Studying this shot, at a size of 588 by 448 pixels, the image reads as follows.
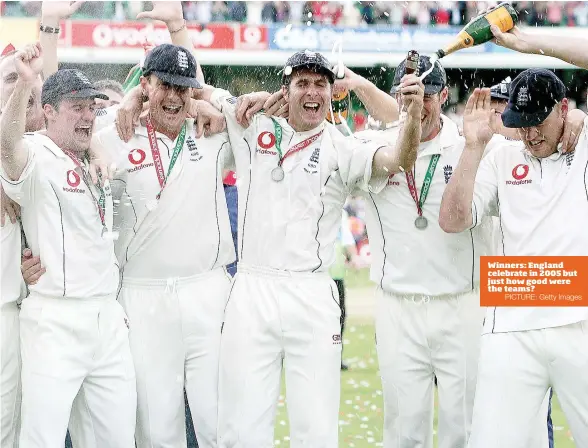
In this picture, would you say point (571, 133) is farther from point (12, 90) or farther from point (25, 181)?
point (12, 90)

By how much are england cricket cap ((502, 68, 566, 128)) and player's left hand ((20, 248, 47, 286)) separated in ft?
6.72

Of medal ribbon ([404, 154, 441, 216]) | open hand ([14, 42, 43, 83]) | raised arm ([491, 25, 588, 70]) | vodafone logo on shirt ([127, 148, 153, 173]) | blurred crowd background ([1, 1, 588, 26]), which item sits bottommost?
medal ribbon ([404, 154, 441, 216])

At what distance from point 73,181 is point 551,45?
2.07 metres

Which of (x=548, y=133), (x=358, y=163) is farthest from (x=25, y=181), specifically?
(x=548, y=133)

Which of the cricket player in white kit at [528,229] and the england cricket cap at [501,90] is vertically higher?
the england cricket cap at [501,90]

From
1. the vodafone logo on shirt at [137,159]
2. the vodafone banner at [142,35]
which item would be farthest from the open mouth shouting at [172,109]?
the vodafone banner at [142,35]

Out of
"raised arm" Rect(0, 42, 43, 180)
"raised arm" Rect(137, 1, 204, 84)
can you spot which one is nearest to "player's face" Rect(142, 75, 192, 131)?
"raised arm" Rect(137, 1, 204, 84)

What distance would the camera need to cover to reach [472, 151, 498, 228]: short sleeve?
4.65 meters

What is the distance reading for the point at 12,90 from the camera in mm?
4961

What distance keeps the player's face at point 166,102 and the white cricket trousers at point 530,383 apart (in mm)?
1750

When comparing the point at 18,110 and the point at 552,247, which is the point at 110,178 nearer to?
the point at 18,110

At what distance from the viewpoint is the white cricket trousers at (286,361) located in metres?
4.67

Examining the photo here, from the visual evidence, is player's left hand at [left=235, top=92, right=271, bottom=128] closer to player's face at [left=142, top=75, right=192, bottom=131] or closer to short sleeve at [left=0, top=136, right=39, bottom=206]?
player's face at [left=142, top=75, right=192, bottom=131]

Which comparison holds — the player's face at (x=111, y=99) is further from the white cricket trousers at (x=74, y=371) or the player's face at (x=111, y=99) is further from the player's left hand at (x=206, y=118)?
the white cricket trousers at (x=74, y=371)
